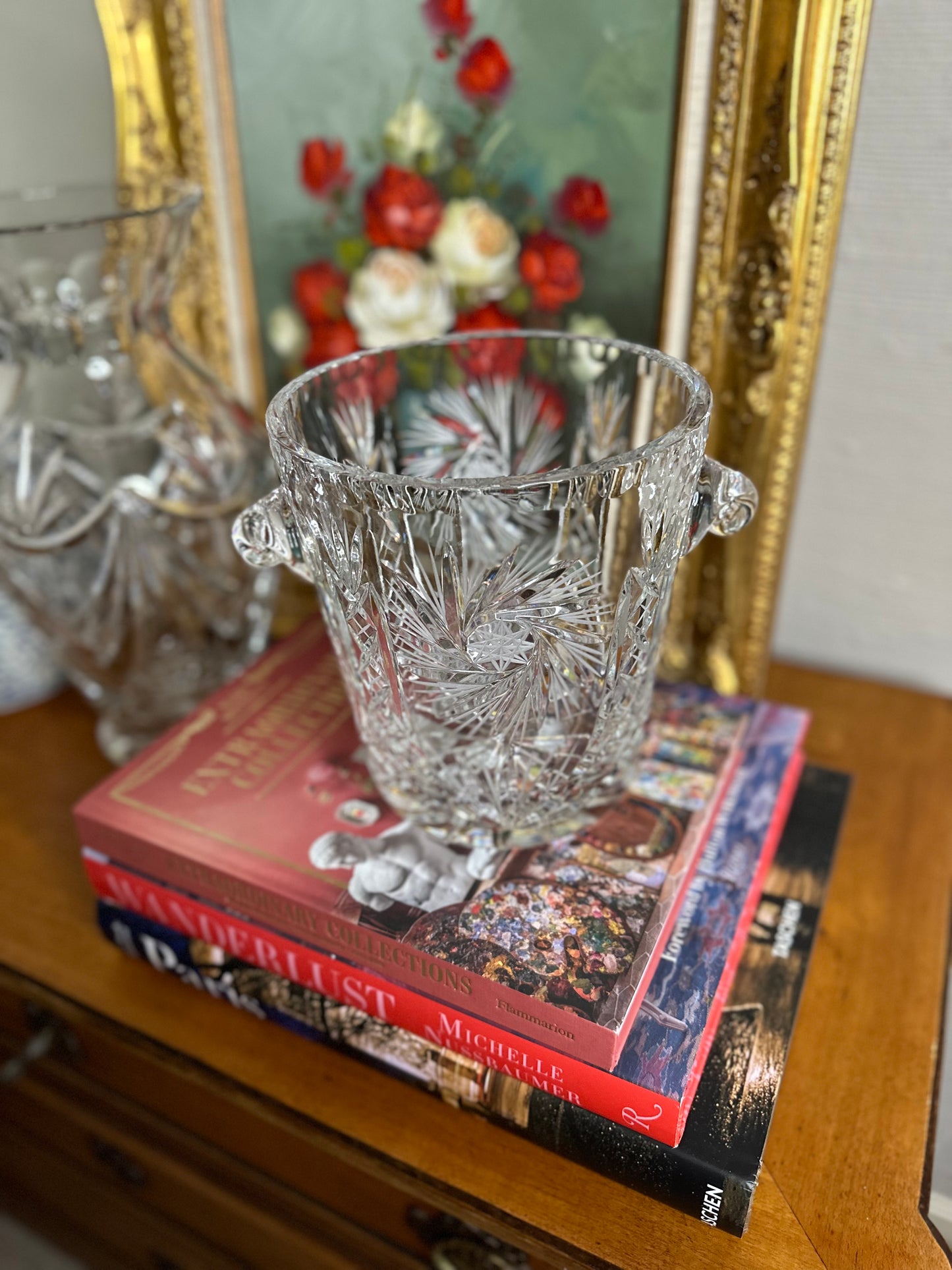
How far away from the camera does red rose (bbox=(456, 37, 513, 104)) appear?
49 centimetres

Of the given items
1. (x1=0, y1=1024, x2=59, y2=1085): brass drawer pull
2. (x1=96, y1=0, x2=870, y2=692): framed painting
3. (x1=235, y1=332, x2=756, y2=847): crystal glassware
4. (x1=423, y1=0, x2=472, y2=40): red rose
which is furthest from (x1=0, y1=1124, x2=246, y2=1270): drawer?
(x1=423, y1=0, x2=472, y2=40): red rose

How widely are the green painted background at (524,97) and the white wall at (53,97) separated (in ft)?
0.35

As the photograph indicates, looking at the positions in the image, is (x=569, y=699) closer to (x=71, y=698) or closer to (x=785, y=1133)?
(x=785, y=1133)

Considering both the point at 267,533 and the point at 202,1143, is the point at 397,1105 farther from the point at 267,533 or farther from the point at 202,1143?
the point at 267,533

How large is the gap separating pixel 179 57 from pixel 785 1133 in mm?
648

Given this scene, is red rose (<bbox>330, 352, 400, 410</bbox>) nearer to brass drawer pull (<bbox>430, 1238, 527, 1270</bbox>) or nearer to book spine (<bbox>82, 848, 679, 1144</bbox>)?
book spine (<bbox>82, 848, 679, 1144</bbox>)

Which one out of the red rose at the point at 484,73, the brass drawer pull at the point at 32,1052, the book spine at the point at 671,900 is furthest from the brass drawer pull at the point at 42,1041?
the red rose at the point at 484,73

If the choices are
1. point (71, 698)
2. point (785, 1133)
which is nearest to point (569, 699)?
point (785, 1133)

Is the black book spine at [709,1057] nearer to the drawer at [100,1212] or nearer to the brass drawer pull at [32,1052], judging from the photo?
the brass drawer pull at [32,1052]

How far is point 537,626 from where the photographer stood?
1.22ft

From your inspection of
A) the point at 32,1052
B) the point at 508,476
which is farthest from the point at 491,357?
the point at 32,1052

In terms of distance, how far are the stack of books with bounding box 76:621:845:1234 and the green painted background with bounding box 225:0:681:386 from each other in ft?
0.84

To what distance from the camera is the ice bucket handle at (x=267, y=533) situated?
1.30 ft

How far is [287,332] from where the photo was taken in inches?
24.3
